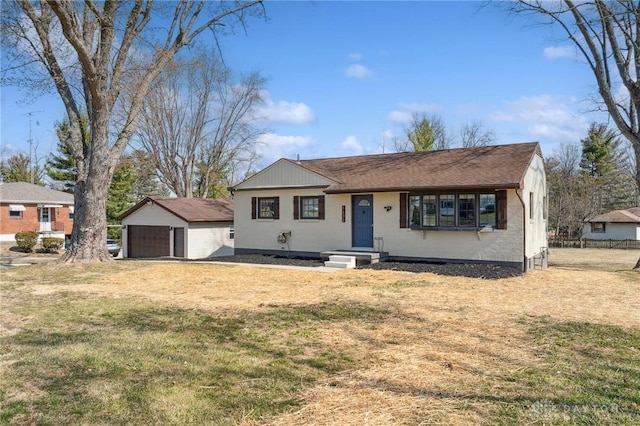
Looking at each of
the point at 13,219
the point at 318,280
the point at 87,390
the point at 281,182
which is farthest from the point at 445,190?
the point at 13,219

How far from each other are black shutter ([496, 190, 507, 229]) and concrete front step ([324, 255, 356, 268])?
15.2 feet

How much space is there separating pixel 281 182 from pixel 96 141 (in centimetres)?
657

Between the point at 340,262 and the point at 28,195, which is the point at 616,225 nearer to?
the point at 340,262

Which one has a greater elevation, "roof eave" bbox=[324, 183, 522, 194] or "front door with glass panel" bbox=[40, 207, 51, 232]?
"roof eave" bbox=[324, 183, 522, 194]

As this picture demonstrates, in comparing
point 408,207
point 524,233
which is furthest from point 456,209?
point 524,233

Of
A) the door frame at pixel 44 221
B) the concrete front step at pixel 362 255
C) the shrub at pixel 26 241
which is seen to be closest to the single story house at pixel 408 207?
the concrete front step at pixel 362 255

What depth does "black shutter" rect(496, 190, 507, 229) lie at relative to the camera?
539 inches

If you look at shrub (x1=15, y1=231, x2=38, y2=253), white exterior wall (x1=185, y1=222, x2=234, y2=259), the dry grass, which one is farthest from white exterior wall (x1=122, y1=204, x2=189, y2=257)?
the dry grass

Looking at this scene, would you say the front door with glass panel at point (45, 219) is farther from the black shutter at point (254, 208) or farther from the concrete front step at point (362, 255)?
the concrete front step at point (362, 255)

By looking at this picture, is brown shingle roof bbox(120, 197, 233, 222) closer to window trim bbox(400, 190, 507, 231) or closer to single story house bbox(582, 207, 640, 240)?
window trim bbox(400, 190, 507, 231)

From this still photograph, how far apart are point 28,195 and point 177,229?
14.9 meters

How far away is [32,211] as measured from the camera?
102 ft

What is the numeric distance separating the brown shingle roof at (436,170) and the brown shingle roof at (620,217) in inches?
1008

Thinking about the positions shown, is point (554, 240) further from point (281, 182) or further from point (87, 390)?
point (87, 390)
